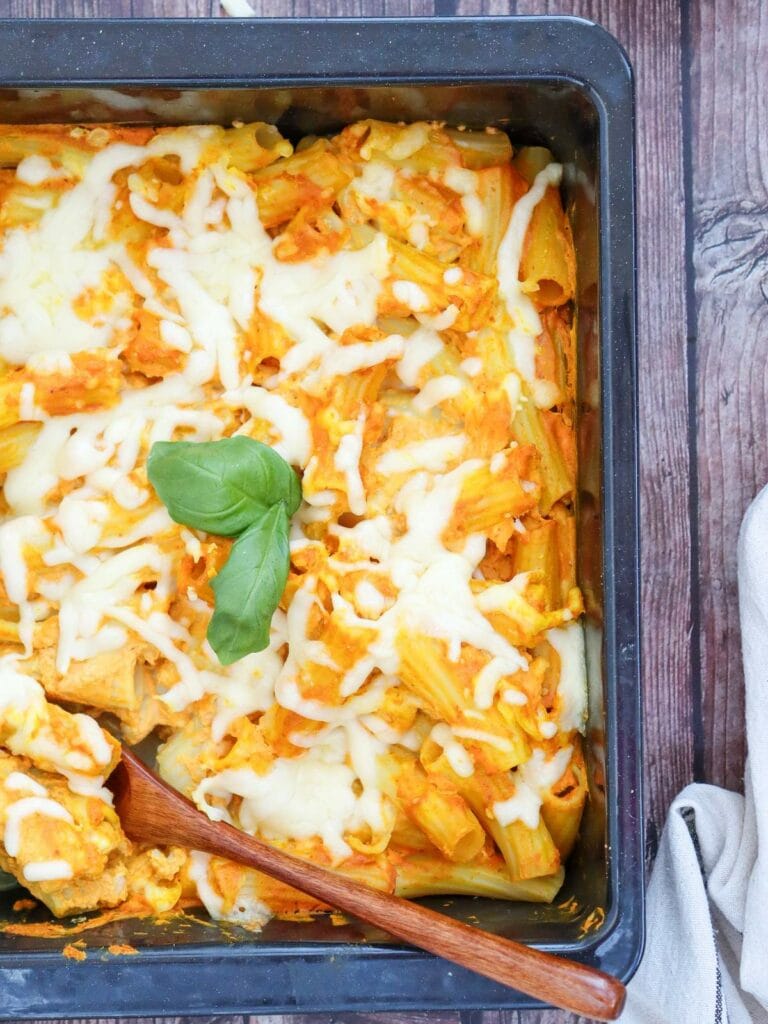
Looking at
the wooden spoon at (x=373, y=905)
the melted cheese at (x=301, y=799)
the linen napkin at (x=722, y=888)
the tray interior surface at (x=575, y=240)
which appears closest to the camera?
the wooden spoon at (x=373, y=905)

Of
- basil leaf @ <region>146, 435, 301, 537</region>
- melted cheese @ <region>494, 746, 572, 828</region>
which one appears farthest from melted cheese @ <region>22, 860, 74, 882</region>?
melted cheese @ <region>494, 746, 572, 828</region>

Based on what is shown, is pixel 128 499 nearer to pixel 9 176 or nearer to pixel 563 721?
pixel 9 176

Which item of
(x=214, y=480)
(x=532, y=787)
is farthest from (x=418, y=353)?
(x=532, y=787)

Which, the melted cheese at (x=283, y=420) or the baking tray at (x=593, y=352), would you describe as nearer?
the baking tray at (x=593, y=352)

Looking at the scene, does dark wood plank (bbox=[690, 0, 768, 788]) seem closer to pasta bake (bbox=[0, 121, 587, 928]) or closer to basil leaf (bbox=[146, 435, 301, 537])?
pasta bake (bbox=[0, 121, 587, 928])

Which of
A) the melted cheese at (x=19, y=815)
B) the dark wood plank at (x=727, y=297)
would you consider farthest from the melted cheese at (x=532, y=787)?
the melted cheese at (x=19, y=815)

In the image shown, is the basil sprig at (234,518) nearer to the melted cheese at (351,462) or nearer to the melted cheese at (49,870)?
the melted cheese at (351,462)

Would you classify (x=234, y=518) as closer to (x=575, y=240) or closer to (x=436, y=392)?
(x=436, y=392)

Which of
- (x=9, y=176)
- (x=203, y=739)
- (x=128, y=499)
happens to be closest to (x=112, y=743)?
(x=203, y=739)
